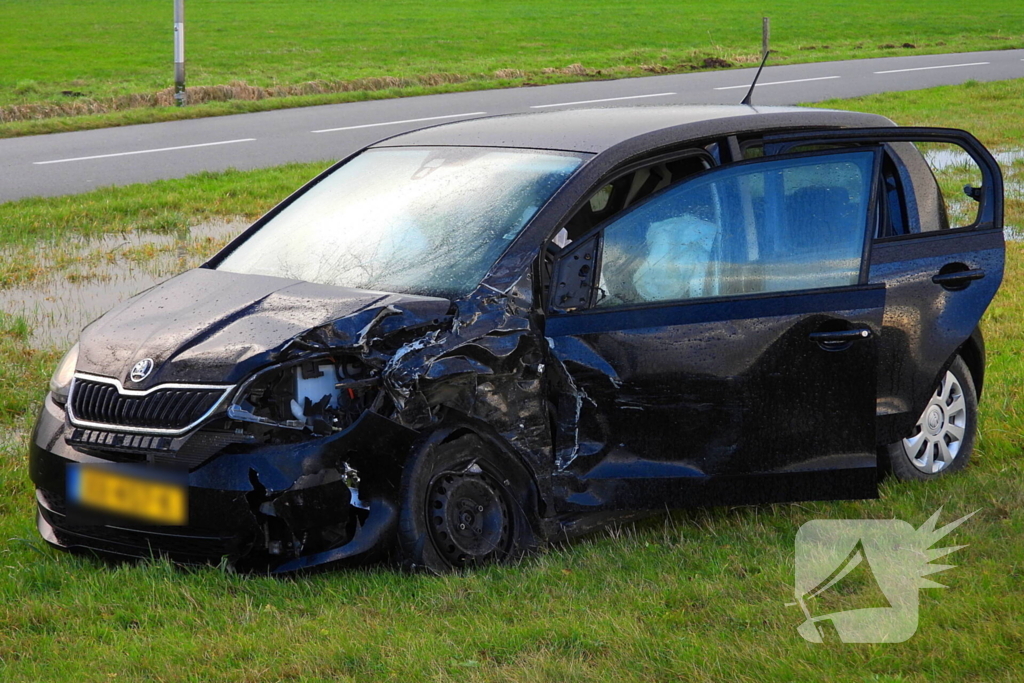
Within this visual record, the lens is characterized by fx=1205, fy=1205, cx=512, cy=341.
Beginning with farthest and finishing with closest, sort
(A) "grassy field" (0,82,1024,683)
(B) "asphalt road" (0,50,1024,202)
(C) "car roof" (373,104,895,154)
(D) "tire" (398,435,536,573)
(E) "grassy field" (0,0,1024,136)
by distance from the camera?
(E) "grassy field" (0,0,1024,136) < (B) "asphalt road" (0,50,1024,202) < (C) "car roof" (373,104,895,154) < (D) "tire" (398,435,536,573) < (A) "grassy field" (0,82,1024,683)

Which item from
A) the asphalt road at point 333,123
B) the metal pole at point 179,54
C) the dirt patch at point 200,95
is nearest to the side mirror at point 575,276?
the asphalt road at point 333,123

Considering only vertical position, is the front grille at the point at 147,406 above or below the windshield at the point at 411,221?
below

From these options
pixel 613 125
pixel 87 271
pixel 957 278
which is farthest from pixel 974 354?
pixel 87 271

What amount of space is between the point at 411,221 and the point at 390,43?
102 ft

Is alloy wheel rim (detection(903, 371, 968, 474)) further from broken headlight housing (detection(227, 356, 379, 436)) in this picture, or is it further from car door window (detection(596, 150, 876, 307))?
broken headlight housing (detection(227, 356, 379, 436))

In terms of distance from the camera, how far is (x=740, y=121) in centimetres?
493

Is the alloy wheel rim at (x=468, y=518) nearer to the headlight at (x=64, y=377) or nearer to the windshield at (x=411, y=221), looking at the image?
the windshield at (x=411, y=221)

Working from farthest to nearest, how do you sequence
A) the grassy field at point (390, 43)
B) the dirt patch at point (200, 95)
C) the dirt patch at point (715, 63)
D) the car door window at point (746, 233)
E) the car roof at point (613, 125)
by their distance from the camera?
1. the dirt patch at point (715, 63)
2. the grassy field at point (390, 43)
3. the dirt patch at point (200, 95)
4. the car roof at point (613, 125)
5. the car door window at point (746, 233)

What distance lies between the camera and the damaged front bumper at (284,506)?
3.73m

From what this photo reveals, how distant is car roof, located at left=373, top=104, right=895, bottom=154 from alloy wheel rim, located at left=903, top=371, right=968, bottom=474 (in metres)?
1.20

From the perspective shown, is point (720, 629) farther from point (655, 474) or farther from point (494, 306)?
point (494, 306)

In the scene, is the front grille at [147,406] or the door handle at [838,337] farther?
the door handle at [838,337]

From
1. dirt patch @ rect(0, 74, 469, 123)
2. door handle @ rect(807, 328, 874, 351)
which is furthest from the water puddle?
dirt patch @ rect(0, 74, 469, 123)

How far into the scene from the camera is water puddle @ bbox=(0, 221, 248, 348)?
7.68 metres
